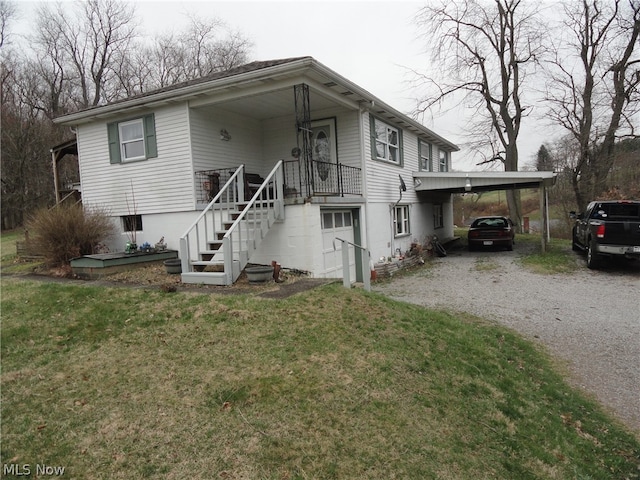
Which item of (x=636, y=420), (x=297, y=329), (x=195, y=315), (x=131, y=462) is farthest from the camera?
(x=195, y=315)

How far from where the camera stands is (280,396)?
12.4 feet

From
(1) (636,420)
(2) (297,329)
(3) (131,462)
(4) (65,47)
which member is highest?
(4) (65,47)

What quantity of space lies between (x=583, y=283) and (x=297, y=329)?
9.37 meters

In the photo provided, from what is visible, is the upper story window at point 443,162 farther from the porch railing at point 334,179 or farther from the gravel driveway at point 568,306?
the porch railing at point 334,179

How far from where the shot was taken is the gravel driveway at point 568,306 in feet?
17.0

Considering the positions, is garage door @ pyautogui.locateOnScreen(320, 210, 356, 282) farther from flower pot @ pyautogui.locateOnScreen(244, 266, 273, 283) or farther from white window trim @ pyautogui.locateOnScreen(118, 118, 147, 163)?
white window trim @ pyautogui.locateOnScreen(118, 118, 147, 163)

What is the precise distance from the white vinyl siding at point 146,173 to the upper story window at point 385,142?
5.65 m

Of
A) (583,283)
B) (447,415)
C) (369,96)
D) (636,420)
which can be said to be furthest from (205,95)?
(583,283)

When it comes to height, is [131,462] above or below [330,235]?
below

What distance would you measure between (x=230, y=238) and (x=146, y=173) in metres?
5.32

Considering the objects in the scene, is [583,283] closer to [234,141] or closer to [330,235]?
[330,235]

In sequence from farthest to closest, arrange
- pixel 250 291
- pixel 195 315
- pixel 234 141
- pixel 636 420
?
pixel 234 141 < pixel 250 291 < pixel 195 315 < pixel 636 420

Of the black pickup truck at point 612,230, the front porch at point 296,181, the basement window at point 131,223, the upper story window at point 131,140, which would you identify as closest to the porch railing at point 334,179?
the front porch at point 296,181

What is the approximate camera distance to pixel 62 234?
960 cm
